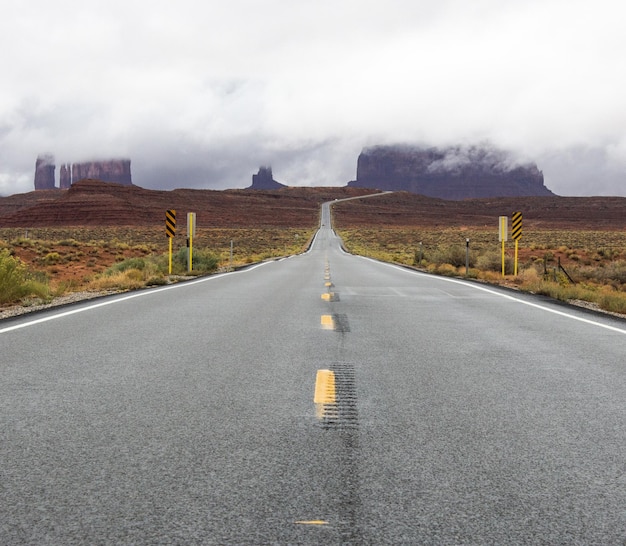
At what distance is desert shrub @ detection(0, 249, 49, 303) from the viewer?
549 inches

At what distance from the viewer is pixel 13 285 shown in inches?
562

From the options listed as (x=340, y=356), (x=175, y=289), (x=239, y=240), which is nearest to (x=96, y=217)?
(x=239, y=240)

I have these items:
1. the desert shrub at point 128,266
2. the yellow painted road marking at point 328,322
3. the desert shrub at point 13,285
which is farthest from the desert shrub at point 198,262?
the yellow painted road marking at point 328,322

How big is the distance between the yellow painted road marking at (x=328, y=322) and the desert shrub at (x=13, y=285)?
7265mm

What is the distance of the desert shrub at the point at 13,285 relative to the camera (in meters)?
13.9

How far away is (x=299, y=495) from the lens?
3.17m

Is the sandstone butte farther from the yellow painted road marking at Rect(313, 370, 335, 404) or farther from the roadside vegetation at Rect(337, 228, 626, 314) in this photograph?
the yellow painted road marking at Rect(313, 370, 335, 404)

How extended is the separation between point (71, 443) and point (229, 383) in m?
1.84

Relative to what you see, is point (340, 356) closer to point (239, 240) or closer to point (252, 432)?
point (252, 432)

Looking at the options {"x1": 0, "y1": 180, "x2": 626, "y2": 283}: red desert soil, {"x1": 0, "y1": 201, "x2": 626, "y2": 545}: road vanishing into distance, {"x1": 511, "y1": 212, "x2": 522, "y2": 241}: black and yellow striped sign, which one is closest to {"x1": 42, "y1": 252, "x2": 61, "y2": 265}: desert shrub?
{"x1": 511, "y1": 212, "x2": 522, "y2": 241}: black and yellow striped sign

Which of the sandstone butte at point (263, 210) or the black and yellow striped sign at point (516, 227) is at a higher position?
the sandstone butte at point (263, 210)

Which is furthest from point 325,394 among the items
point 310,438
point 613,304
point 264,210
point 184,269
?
point 264,210

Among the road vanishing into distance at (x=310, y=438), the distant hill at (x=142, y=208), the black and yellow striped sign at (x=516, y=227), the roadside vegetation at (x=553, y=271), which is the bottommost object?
the road vanishing into distance at (x=310, y=438)

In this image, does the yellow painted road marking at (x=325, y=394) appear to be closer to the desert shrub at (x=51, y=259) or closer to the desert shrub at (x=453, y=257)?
the desert shrub at (x=453, y=257)
